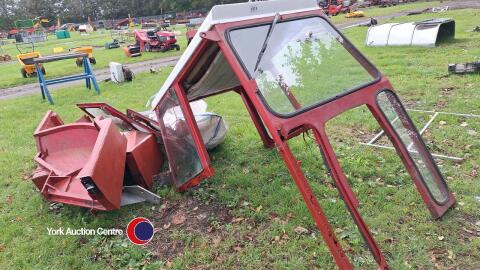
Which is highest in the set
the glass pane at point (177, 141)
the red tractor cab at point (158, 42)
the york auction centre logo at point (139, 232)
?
the glass pane at point (177, 141)

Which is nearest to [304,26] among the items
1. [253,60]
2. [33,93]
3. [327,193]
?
[253,60]

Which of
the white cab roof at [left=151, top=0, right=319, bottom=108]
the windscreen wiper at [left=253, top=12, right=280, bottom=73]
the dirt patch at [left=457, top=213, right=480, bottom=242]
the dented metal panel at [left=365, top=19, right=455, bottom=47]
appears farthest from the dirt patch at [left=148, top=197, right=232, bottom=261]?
the dented metal panel at [left=365, top=19, right=455, bottom=47]

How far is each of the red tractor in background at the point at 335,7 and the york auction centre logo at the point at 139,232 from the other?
25.9 metres

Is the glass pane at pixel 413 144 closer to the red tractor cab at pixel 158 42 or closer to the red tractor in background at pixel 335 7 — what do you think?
the red tractor cab at pixel 158 42

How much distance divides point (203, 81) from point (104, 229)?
5.41 feet

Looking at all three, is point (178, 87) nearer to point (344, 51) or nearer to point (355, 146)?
point (344, 51)

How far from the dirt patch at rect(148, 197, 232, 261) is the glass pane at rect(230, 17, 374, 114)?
1.33m

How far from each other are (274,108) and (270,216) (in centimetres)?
124

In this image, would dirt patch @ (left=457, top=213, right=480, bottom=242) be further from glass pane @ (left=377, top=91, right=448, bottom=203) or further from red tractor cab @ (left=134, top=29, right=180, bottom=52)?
red tractor cab @ (left=134, top=29, right=180, bottom=52)

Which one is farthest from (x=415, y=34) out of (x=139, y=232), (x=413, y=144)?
(x=139, y=232)

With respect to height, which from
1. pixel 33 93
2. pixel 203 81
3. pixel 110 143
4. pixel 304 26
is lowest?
pixel 33 93

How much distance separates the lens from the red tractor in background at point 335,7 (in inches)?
1071

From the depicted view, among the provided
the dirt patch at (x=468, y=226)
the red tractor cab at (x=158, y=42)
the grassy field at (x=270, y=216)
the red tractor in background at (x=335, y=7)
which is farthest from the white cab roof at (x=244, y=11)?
the red tractor in background at (x=335, y=7)

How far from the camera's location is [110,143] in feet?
11.3
